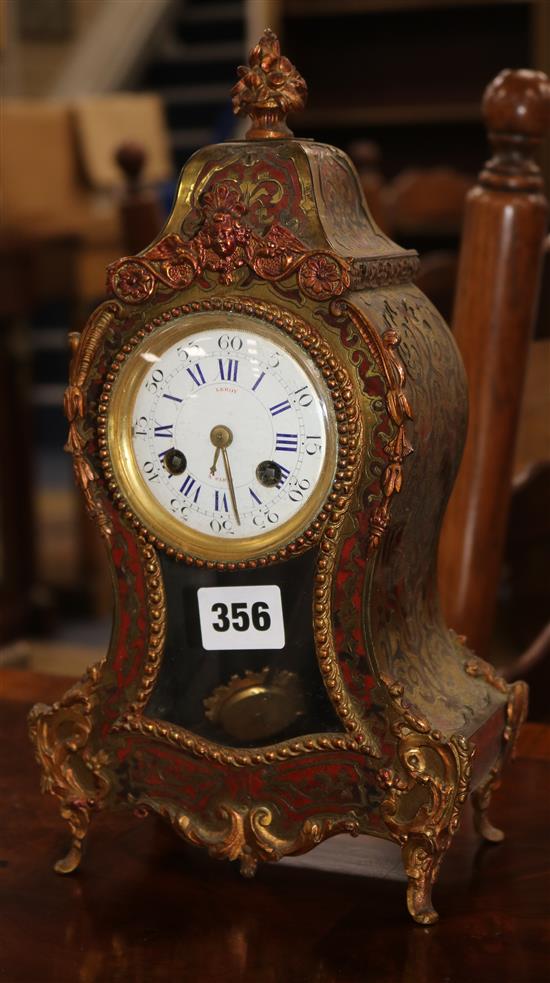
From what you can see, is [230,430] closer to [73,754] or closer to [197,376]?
[197,376]

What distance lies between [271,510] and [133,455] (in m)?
Result: 0.10

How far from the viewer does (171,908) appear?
3.00 feet

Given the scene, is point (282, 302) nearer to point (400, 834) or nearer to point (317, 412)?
point (317, 412)

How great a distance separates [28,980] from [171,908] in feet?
0.40

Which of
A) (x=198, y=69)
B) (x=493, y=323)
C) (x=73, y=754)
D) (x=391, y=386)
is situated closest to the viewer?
(x=391, y=386)

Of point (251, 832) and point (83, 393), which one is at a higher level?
point (83, 393)

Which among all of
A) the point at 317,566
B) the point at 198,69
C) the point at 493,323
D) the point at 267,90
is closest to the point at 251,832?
the point at 317,566

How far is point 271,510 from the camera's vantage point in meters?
0.91

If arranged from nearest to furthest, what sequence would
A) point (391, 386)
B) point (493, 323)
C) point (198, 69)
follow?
point (391, 386) < point (493, 323) < point (198, 69)

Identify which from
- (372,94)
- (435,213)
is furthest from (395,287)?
(372,94)

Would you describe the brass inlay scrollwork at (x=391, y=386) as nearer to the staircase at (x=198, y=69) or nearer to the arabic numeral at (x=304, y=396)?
the arabic numeral at (x=304, y=396)

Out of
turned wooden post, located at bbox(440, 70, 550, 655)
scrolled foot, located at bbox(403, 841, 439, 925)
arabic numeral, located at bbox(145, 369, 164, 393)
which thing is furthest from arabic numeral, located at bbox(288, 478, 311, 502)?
turned wooden post, located at bbox(440, 70, 550, 655)

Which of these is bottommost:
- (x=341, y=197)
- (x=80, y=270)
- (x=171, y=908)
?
(x=80, y=270)

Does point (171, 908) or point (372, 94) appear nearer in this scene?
point (171, 908)
